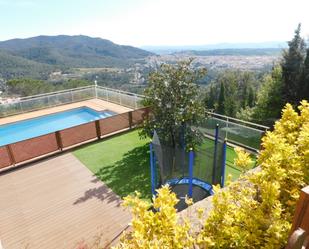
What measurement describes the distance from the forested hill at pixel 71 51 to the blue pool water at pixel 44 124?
7775 cm

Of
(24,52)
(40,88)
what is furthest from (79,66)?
(40,88)

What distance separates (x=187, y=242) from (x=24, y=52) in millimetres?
123655

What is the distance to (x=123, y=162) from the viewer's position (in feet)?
26.7

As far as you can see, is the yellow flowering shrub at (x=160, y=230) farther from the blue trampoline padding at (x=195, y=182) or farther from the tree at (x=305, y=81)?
the tree at (x=305, y=81)

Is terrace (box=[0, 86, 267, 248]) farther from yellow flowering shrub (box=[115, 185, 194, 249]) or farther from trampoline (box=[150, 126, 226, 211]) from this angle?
yellow flowering shrub (box=[115, 185, 194, 249])

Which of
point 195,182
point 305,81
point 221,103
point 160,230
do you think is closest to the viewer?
point 160,230

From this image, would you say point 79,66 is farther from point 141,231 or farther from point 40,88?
point 141,231

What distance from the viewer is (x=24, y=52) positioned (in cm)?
10462

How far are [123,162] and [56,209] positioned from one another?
2756 millimetres

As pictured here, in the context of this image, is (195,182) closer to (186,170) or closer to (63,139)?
(186,170)

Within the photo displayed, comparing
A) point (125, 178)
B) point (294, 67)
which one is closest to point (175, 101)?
point (125, 178)

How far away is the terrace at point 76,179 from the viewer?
5.24 metres

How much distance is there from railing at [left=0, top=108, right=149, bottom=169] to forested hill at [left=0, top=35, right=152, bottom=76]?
8283cm

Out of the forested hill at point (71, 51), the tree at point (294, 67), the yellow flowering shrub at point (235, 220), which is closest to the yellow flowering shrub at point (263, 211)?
the yellow flowering shrub at point (235, 220)
